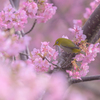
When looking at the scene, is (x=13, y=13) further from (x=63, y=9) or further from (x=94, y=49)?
(x=63, y=9)

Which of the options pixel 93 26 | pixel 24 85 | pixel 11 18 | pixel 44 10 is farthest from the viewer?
pixel 44 10

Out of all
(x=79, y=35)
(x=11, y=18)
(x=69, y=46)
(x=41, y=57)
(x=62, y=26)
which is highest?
(x=11, y=18)

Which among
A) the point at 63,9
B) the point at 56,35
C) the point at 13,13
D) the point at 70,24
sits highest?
the point at 13,13

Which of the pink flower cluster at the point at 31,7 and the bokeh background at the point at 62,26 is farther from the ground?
the pink flower cluster at the point at 31,7

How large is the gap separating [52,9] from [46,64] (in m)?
0.68

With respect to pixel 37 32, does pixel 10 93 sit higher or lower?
higher

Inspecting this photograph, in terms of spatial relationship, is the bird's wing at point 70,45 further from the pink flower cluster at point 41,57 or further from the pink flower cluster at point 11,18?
the pink flower cluster at point 11,18

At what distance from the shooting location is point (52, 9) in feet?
6.63

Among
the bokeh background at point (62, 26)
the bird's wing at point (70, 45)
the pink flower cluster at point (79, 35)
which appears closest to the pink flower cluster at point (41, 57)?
the bird's wing at point (70, 45)

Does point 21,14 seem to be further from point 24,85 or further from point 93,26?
point 24,85

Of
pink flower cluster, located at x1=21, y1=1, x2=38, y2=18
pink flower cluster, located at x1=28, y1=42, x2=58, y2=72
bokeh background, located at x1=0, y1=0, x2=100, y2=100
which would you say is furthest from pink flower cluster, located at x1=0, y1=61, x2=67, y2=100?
bokeh background, located at x1=0, y1=0, x2=100, y2=100

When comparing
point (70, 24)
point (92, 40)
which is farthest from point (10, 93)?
point (70, 24)

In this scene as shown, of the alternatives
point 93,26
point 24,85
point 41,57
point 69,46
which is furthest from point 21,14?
point 24,85

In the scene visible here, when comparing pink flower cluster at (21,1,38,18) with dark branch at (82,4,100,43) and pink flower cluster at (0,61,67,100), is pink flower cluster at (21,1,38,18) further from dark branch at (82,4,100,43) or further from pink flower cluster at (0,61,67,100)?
pink flower cluster at (0,61,67,100)
